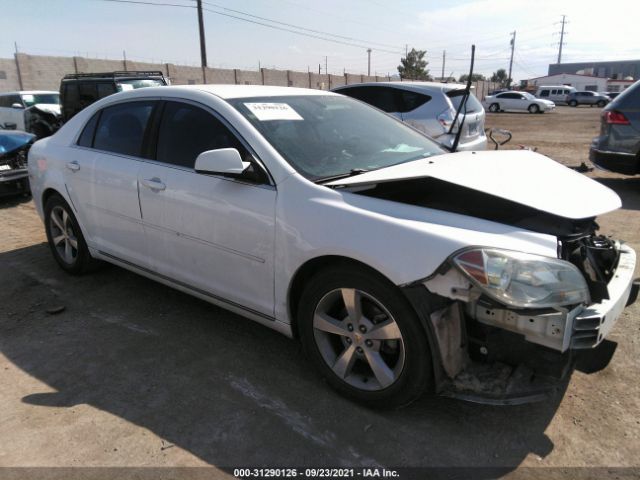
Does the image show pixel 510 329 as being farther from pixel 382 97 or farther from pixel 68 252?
pixel 382 97

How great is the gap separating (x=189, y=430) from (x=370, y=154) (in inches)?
78.2

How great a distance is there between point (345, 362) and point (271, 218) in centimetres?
89

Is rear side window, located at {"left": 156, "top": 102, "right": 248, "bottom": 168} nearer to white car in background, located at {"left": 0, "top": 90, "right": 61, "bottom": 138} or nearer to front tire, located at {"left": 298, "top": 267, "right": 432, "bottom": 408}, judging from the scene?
front tire, located at {"left": 298, "top": 267, "right": 432, "bottom": 408}

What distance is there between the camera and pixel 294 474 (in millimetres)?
2305

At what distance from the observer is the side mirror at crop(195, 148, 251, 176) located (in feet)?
9.35

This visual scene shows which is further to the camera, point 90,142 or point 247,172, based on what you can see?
point 90,142

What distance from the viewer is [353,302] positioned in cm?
259

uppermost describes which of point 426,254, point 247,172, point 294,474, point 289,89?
point 289,89

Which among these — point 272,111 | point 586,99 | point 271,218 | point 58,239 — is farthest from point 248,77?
point 271,218

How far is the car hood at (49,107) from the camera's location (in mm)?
14070

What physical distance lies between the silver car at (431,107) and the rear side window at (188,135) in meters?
4.81

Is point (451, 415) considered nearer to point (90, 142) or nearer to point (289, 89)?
point (289, 89)

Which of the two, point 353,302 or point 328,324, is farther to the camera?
point 328,324

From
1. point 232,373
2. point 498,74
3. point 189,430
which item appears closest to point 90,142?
point 232,373
